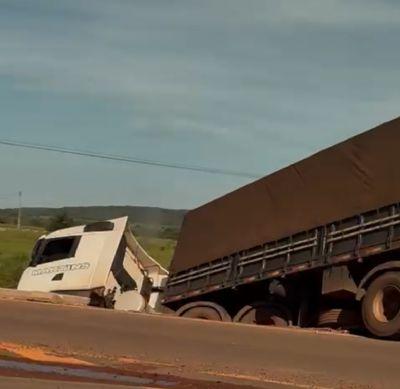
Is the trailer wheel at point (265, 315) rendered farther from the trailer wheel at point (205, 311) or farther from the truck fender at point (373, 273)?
the truck fender at point (373, 273)

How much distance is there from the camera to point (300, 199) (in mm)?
16938

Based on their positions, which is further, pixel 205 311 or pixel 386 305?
pixel 205 311

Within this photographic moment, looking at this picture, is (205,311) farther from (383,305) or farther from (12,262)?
(12,262)

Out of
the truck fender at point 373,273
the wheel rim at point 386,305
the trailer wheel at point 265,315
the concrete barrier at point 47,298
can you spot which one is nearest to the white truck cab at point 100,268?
the concrete barrier at point 47,298

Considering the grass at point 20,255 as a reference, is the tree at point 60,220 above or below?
above

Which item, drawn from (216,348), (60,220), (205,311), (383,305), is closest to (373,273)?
(383,305)

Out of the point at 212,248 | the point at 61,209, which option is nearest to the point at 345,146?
the point at 212,248

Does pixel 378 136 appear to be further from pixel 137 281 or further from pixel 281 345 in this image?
pixel 137 281

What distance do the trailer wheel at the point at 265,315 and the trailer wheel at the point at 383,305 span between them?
2.68 meters

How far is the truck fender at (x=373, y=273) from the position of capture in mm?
14719

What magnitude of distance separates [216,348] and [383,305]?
3978 mm

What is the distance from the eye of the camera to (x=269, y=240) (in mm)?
17203

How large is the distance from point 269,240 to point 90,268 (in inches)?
221

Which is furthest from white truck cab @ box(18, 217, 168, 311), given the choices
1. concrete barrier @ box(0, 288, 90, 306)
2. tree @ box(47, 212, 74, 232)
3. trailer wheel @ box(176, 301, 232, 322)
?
tree @ box(47, 212, 74, 232)
